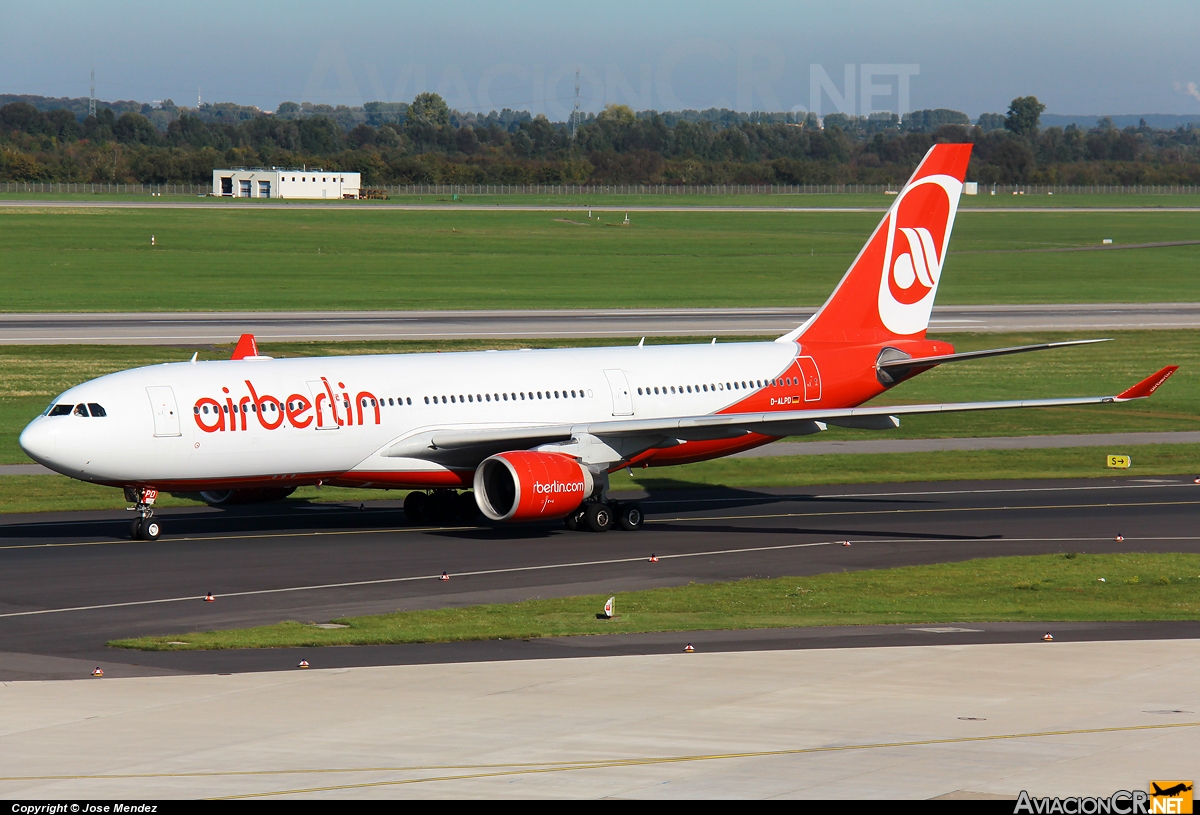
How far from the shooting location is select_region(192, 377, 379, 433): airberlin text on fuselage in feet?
114

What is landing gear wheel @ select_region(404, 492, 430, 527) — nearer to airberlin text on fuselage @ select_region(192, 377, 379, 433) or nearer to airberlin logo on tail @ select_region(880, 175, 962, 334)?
airberlin text on fuselage @ select_region(192, 377, 379, 433)

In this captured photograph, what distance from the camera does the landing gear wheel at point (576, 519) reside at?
38594mm

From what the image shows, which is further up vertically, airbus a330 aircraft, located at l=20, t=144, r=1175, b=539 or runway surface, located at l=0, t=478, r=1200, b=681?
airbus a330 aircraft, located at l=20, t=144, r=1175, b=539

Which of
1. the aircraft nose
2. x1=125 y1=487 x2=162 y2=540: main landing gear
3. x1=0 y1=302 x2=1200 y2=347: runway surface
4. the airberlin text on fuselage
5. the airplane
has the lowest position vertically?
x1=125 y1=487 x2=162 y2=540: main landing gear

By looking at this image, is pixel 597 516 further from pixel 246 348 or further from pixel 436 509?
pixel 246 348

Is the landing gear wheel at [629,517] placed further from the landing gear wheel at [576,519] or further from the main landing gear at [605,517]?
the landing gear wheel at [576,519]

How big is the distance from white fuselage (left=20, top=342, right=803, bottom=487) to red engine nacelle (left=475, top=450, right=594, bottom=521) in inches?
64.5

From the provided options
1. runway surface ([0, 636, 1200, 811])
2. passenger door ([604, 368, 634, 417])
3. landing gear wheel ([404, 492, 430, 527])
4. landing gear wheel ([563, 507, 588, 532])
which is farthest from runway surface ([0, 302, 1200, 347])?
runway surface ([0, 636, 1200, 811])

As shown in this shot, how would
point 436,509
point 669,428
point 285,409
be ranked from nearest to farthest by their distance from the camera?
1. point 285,409
2. point 669,428
3. point 436,509

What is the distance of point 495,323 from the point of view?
8444 cm

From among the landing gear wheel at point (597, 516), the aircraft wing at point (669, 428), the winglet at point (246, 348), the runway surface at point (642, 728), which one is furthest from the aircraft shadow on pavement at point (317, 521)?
the runway surface at point (642, 728)

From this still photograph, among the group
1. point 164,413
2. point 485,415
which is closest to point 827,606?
point 485,415

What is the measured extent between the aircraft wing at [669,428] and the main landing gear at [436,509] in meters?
2.83

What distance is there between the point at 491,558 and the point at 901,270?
16914 millimetres
